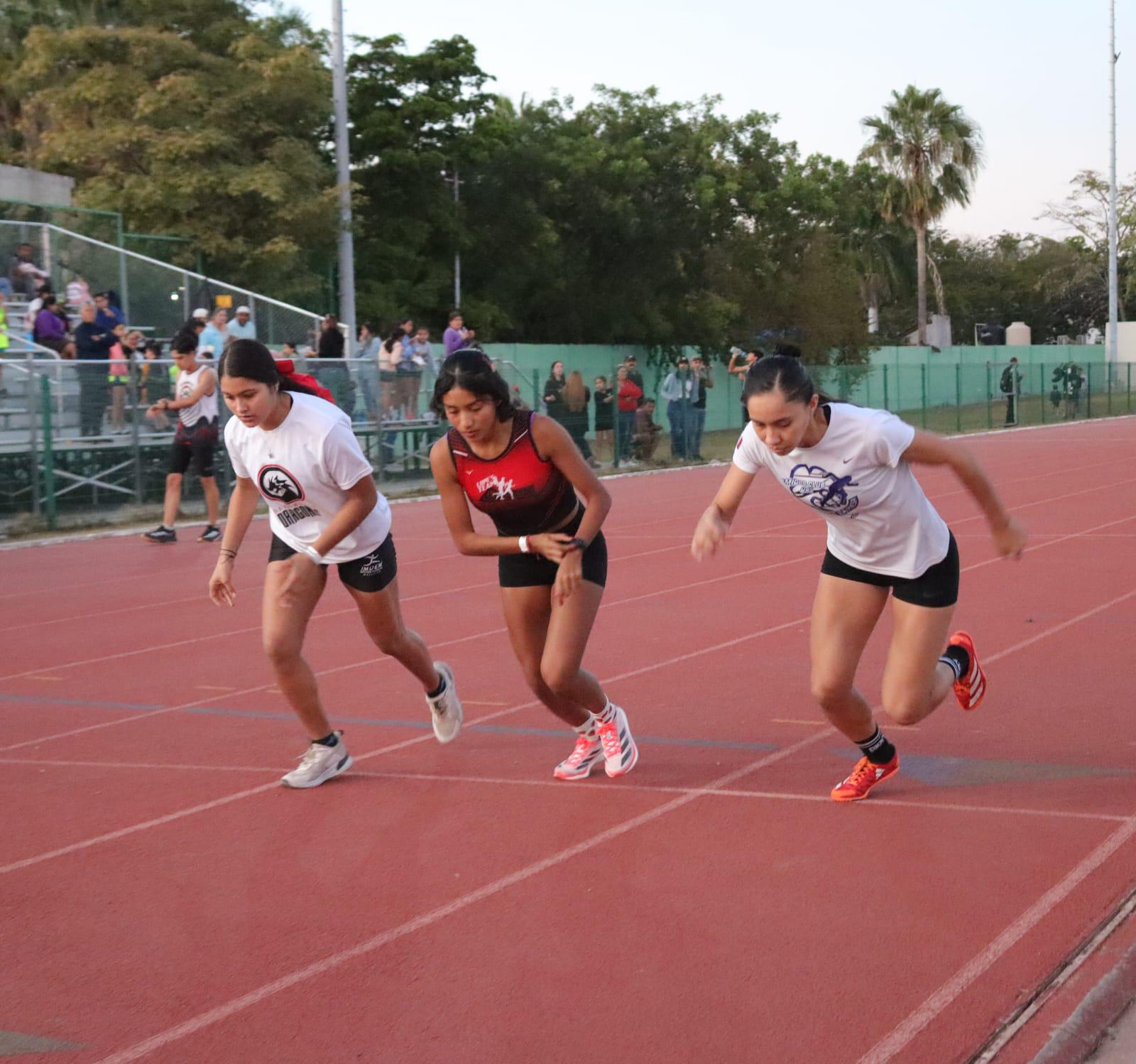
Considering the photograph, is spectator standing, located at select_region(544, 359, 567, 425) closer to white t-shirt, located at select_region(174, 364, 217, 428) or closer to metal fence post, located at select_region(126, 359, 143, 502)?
metal fence post, located at select_region(126, 359, 143, 502)

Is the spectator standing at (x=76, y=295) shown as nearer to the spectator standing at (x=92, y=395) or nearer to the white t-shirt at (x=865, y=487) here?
the spectator standing at (x=92, y=395)

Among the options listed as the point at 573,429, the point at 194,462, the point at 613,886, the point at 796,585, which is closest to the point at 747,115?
the point at 573,429

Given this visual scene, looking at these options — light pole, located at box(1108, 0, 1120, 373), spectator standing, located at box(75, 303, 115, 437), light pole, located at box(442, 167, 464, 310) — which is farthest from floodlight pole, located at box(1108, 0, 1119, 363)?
spectator standing, located at box(75, 303, 115, 437)

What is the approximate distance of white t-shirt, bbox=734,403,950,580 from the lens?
5535 mm

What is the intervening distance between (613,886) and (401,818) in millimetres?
1176

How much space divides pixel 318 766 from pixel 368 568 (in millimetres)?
824

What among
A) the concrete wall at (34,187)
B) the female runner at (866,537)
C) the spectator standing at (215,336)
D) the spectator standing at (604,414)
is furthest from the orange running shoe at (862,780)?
the concrete wall at (34,187)

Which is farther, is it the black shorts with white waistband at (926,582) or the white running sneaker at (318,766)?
the white running sneaker at (318,766)

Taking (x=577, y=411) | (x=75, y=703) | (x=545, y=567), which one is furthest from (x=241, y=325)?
(x=545, y=567)

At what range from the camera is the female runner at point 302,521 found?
620 cm

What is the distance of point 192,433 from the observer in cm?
1577

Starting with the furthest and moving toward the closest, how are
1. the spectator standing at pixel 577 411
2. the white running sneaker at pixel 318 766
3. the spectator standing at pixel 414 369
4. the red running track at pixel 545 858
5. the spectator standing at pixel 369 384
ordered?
1. the spectator standing at pixel 577 411
2. the spectator standing at pixel 414 369
3. the spectator standing at pixel 369 384
4. the white running sneaker at pixel 318 766
5. the red running track at pixel 545 858

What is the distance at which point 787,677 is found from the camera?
27.2 feet

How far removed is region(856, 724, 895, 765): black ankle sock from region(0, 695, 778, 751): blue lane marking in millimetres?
833
